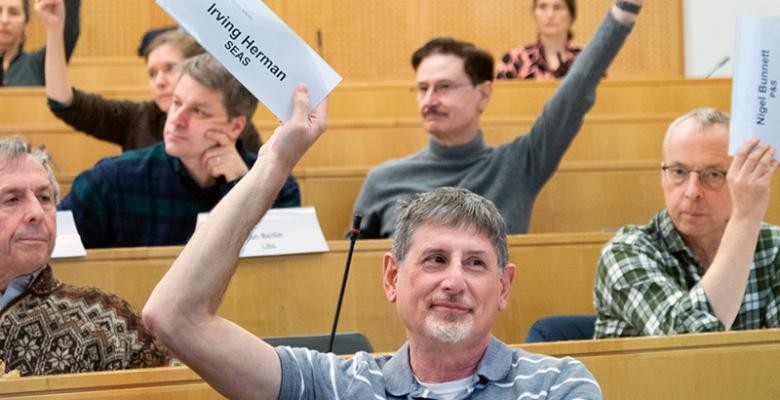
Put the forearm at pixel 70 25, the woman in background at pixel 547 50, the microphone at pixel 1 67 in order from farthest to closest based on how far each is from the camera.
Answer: the woman in background at pixel 547 50
the microphone at pixel 1 67
the forearm at pixel 70 25

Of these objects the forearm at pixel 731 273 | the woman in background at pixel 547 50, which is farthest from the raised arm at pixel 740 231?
the woman in background at pixel 547 50

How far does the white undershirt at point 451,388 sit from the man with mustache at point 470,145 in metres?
1.77

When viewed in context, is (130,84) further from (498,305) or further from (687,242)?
(498,305)

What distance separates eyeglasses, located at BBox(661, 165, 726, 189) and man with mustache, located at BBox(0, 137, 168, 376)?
1.15 metres

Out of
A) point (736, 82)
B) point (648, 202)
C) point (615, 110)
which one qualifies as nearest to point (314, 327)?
point (736, 82)

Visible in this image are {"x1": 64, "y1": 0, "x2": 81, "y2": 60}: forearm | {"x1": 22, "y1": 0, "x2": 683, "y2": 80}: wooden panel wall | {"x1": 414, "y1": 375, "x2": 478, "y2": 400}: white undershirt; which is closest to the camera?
{"x1": 414, "y1": 375, "x2": 478, "y2": 400}: white undershirt

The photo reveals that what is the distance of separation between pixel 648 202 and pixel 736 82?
5.20ft

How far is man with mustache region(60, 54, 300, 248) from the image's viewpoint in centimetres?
334

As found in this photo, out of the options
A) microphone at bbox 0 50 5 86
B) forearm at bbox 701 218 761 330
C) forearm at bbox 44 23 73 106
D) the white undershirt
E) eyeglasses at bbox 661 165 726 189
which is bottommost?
the white undershirt

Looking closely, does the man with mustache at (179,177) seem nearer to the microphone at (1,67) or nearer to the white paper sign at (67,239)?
the white paper sign at (67,239)

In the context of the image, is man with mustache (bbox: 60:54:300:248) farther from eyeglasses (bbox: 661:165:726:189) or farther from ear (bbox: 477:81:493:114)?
eyeglasses (bbox: 661:165:726:189)

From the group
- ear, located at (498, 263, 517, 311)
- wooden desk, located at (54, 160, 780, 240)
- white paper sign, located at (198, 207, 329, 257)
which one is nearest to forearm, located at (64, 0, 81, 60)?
wooden desk, located at (54, 160, 780, 240)

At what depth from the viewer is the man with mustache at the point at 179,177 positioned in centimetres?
334

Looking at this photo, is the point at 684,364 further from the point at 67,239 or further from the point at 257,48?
the point at 67,239
